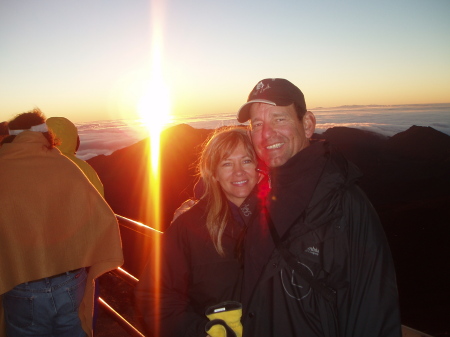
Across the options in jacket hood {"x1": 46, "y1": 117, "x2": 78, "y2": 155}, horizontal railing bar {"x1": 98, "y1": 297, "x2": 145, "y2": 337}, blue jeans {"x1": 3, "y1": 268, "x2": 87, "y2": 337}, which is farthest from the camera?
jacket hood {"x1": 46, "y1": 117, "x2": 78, "y2": 155}

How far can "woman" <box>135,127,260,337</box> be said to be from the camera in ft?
5.22

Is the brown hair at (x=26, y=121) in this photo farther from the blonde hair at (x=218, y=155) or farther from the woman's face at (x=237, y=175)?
the woman's face at (x=237, y=175)

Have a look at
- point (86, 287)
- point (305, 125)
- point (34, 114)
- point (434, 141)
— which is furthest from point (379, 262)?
point (434, 141)

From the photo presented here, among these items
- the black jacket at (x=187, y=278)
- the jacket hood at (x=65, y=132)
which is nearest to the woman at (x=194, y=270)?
the black jacket at (x=187, y=278)

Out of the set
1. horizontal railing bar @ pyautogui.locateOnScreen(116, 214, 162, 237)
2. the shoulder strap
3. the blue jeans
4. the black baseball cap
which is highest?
the black baseball cap

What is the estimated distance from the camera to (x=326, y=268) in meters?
1.32

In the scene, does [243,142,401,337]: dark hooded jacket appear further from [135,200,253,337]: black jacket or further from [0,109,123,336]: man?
[0,109,123,336]: man

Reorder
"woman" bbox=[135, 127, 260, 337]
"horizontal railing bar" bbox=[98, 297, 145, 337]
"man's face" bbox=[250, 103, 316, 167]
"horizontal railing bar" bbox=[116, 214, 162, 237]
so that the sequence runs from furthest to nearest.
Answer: "horizontal railing bar" bbox=[98, 297, 145, 337], "horizontal railing bar" bbox=[116, 214, 162, 237], "man's face" bbox=[250, 103, 316, 167], "woman" bbox=[135, 127, 260, 337]

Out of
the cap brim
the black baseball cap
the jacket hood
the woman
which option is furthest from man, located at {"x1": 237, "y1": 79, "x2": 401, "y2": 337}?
the jacket hood

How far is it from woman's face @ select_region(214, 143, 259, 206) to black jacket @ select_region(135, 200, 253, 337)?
0.81 ft

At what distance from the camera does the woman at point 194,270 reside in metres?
1.59

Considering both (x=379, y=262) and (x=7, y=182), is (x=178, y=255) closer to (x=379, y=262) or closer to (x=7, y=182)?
(x=379, y=262)

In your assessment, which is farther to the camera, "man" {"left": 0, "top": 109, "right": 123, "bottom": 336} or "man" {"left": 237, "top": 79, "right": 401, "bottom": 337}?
"man" {"left": 0, "top": 109, "right": 123, "bottom": 336}

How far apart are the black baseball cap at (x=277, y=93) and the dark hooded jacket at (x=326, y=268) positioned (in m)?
0.52
